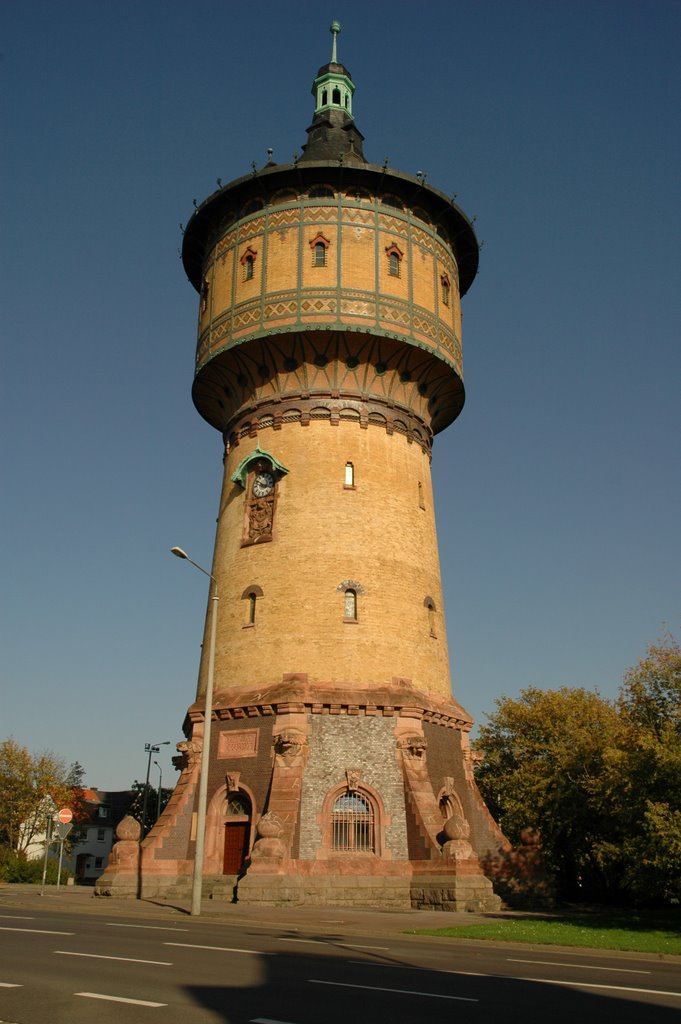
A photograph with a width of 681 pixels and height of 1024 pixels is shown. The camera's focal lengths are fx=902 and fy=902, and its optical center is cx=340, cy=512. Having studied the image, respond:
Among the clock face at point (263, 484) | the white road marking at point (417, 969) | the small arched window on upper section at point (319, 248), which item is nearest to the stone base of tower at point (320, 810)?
the clock face at point (263, 484)

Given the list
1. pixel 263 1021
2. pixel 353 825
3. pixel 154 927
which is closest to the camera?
pixel 263 1021

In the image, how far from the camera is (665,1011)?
8266 millimetres

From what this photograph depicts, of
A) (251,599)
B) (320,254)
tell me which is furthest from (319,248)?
(251,599)

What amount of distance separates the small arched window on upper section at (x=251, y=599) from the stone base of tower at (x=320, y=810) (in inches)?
97.4

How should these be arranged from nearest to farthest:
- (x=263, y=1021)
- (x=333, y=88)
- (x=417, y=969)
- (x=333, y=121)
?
(x=263, y=1021) < (x=417, y=969) < (x=333, y=121) < (x=333, y=88)

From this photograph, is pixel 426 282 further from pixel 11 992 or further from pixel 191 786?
pixel 11 992

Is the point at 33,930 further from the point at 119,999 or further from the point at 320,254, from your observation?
the point at 320,254

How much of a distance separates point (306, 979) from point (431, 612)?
67.3 feet

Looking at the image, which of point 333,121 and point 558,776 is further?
point 333,121

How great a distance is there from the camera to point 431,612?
29.8m

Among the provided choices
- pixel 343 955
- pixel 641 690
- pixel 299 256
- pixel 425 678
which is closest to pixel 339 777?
pixel 425 678

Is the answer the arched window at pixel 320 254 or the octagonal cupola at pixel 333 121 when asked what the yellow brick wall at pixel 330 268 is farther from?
the octagonal cupola at pixel 333 121

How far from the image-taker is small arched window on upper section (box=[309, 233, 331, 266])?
30484 millimetres

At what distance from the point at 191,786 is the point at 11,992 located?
19077mm
